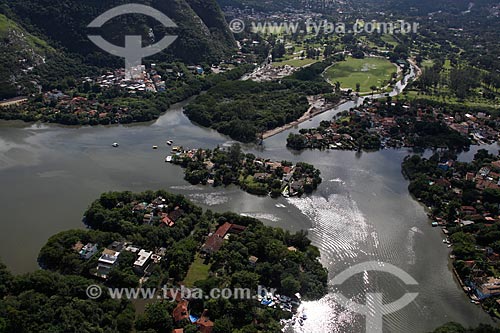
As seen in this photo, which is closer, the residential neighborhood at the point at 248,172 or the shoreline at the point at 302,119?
the residential neighborhood at the point at 248,172

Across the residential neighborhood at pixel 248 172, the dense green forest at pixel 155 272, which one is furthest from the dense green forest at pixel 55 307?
the residential neighborhood at pixel 248 172

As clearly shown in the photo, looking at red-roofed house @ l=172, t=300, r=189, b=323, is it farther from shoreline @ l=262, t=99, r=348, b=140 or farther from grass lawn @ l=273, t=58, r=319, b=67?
grass lawn @ l=273, t=58, r=319, b=67

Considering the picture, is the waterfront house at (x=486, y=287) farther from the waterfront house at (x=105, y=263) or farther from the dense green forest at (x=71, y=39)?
the dense green forest at (x=71, y=39)

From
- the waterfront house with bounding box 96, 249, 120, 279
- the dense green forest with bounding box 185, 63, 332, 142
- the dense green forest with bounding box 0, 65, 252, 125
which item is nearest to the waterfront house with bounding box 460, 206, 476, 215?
the dense green forest with bounding box 185, 63, 332, 142

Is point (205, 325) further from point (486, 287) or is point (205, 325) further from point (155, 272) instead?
point (486, 287)

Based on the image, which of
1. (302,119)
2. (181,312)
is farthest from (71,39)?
(181,312)
